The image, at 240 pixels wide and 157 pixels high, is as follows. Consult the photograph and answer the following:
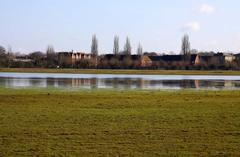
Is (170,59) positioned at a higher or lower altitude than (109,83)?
higher

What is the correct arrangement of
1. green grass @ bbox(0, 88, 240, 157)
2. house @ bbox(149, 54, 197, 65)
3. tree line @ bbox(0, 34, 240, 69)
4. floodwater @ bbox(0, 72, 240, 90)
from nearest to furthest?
1. green grass @ bbox(0, 88, 240, 157)
2. floodwater @ bbox(0, 72, 240, 90)
3. tree line @ bbox(0, 34, 240, 69)
4. house @ bbox(149, 54, 197, 65)

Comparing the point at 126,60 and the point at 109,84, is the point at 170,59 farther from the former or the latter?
the point at 109,84

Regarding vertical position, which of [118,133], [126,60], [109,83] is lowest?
[109,83]

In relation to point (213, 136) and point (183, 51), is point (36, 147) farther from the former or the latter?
point (183, 51)

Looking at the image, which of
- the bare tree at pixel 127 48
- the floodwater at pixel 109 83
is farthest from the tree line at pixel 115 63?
the floodwater at pixel 109 83

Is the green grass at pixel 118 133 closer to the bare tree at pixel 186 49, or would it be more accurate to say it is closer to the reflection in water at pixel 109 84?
the reflection in water at pixel 109 84

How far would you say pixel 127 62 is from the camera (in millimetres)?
119938

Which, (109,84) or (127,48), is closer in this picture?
(109,84)

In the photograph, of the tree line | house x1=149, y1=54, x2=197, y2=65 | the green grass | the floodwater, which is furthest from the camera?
house x1=149, y1=54, x2=197, y2=65

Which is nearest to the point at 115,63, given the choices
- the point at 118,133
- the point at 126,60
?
the point at 126,60

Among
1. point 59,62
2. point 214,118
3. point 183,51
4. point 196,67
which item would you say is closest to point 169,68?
point 196,67

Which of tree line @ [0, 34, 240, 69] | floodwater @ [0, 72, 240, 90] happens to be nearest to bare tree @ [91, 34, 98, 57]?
tree line @ [0, 34, 240, 69]

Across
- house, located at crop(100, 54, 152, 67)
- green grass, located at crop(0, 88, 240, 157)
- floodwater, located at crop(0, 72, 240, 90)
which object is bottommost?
floodwater, located at crop(0, 72, 240, 90)

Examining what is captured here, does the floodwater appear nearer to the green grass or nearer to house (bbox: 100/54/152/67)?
the green grass
